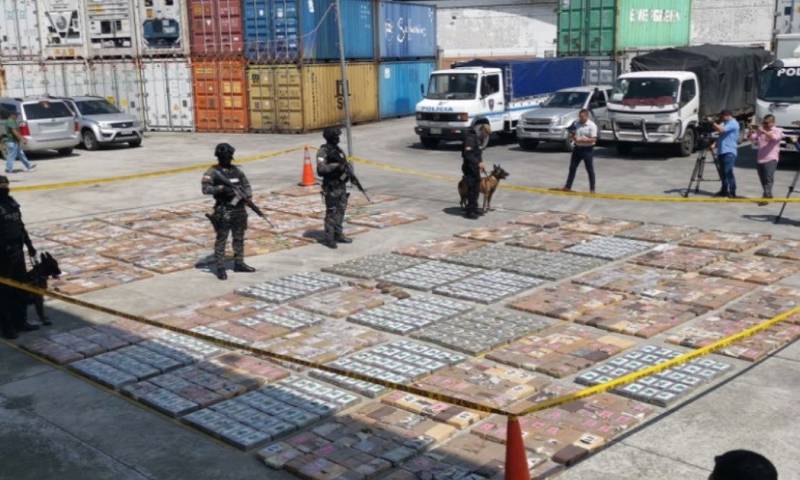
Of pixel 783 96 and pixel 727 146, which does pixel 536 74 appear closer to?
pixel 783 96

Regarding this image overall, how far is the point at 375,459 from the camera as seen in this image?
636cm

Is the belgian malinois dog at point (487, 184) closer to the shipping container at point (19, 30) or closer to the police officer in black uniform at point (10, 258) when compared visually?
the police officer in black uniform at point (10, 258)

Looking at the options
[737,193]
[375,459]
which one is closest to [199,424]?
[375,459]

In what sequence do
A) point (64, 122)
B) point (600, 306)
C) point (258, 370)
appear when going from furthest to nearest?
point (64, 122)
point (600, 306)
point (258, 370)

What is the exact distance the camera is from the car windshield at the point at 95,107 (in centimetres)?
2822

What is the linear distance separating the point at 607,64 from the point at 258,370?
23791mm

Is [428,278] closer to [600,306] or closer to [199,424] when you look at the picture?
[600,306]

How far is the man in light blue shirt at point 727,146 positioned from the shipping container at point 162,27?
22858mm

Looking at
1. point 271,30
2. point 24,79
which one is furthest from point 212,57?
point 24,79

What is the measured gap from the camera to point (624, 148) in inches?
940

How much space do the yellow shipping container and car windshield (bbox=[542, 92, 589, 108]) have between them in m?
9.80

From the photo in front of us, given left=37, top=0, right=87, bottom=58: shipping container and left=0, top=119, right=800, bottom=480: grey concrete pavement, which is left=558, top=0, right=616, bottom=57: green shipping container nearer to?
left=0, top=119, right=800, bottom=480: grey concrete pavement

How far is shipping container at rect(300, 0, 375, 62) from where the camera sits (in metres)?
31.0

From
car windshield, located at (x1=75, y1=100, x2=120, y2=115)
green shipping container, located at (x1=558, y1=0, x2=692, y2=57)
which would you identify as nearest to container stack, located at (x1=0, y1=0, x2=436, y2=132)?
car windshield, located at (x1=75, y1=100, x2=120, y2=115)
